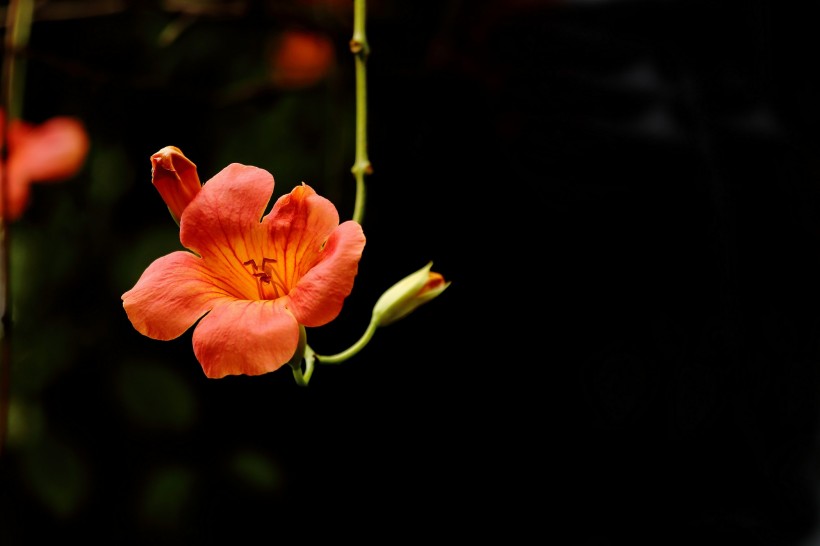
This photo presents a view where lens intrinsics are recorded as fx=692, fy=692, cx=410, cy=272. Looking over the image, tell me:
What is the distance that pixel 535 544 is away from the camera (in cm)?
118

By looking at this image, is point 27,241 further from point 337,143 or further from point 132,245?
point 337,143

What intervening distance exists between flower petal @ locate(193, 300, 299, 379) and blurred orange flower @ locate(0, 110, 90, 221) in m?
0.64

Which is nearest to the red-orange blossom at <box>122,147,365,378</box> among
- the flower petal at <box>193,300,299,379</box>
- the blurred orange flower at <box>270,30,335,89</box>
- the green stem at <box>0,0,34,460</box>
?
the flower petal at <box>193,300,299,379</box>

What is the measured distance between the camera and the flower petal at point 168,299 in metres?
0.35

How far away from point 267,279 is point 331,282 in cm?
11

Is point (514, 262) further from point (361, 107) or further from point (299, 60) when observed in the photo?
point (361, 107)

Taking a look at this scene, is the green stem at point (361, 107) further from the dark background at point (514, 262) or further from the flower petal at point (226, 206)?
the dark background at point (514, 262)

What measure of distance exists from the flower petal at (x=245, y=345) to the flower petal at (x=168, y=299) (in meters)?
0.02

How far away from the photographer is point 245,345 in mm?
326

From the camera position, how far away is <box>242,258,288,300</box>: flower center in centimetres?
41

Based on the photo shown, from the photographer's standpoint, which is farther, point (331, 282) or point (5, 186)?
point (5, 186)

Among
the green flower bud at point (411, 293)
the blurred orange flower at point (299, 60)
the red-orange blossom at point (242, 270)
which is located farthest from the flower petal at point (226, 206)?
the blurred orange flower at point (299, 60)

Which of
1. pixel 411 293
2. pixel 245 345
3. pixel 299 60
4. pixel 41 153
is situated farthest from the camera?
pixel 299 60

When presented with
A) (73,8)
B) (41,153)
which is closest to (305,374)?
(41,153)
